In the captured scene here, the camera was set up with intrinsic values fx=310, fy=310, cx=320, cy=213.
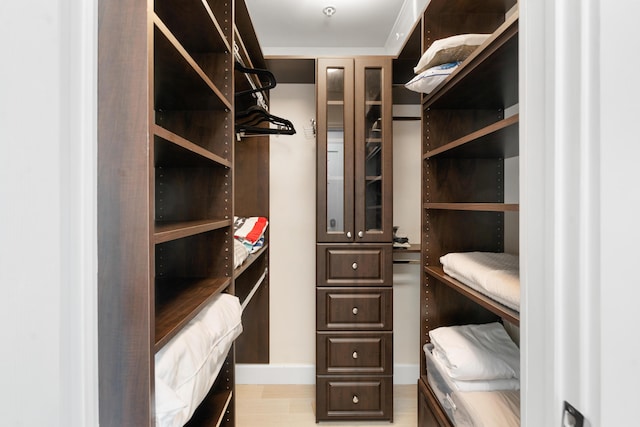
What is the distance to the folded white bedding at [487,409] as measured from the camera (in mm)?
961

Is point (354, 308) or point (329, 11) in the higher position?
point (329, 11)

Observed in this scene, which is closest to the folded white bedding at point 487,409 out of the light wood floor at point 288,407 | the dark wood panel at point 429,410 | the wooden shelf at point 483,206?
the dark wood panel at point 429,410

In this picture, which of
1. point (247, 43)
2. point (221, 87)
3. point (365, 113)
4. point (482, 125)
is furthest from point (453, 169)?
point (247, 43)

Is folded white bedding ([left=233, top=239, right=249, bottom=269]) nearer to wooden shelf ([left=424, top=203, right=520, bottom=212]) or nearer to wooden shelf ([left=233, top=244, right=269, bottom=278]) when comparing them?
wooden shelf ([left=233, top=244, right=269, bottom=278])

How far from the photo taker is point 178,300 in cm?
94

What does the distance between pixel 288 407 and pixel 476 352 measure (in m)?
1.39

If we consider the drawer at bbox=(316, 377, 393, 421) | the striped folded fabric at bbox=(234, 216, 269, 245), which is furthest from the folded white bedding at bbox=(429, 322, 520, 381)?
the striped folded fabric at bbox=(234, 216, 269, 245)

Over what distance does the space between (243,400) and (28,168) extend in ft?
7.18

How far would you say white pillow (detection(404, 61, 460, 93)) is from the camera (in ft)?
3.87

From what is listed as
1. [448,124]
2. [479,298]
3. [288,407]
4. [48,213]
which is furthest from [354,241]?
[48,213]

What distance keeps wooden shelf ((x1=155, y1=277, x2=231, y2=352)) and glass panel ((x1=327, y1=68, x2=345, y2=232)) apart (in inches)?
34.1

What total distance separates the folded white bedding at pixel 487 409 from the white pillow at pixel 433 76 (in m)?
1.17

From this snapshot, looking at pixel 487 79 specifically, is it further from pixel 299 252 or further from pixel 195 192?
pixel 299 252

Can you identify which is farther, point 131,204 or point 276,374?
point 276,374
